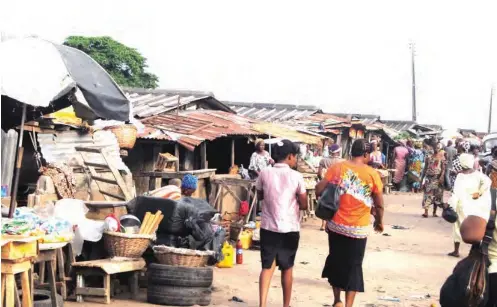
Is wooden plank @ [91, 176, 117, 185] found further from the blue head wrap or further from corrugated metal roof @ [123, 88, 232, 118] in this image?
corrugated metal roof @ [123, 88, 232, 118]

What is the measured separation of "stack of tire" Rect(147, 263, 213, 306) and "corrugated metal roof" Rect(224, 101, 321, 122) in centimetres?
1896

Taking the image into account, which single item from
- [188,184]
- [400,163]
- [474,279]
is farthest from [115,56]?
[474,279]

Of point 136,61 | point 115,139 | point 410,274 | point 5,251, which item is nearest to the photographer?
point 5,251

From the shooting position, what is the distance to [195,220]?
8672 millimetres

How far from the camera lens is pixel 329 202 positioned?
7.51m

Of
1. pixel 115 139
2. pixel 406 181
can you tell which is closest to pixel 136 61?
pixel 406 181

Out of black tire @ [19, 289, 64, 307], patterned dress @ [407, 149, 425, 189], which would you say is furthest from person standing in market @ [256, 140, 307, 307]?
patterned dress @ [407, 149, 425, 189]

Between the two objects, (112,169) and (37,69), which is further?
(112,169)

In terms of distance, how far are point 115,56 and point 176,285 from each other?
31.2 metres

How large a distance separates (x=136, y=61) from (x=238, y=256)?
28.8m

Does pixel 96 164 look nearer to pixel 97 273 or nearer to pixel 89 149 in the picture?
pixel 89 149

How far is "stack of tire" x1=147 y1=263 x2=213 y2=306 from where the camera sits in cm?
838

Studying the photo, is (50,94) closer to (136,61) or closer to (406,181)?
(406,181)

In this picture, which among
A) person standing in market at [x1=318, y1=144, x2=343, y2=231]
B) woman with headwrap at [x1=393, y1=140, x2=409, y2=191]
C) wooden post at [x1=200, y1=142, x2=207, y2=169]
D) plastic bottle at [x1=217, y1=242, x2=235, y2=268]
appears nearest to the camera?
plastic bottle at [x1=217, y1=242, x2=235, y2=268]
